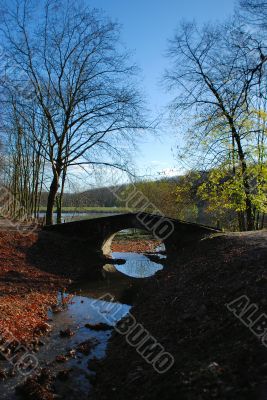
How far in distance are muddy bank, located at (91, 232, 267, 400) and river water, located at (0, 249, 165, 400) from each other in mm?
377

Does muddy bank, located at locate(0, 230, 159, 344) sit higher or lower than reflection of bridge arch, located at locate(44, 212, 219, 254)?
lower

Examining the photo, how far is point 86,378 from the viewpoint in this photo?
21.6 ft

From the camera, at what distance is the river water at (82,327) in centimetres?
639

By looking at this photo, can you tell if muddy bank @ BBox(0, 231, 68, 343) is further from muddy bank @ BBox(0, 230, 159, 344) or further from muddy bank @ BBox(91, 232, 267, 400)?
muddy bank @ BBox(91, 232, 267, 400)

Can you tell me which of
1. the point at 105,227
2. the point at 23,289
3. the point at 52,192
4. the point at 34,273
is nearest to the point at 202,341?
the point at 23,289

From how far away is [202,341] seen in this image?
241 inches

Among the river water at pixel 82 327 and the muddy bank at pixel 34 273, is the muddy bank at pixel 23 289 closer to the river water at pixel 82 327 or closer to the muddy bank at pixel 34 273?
the muddy bank at pixel 34 273

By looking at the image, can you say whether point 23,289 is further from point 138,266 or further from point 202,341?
point 138,266

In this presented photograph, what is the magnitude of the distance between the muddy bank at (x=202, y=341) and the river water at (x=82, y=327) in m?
0.38

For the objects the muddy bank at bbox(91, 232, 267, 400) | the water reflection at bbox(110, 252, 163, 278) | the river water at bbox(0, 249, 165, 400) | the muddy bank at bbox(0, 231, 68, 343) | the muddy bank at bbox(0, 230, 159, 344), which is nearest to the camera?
the muddy bank at bbox(91, 232, 267, 400)

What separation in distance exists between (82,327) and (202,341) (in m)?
4.35

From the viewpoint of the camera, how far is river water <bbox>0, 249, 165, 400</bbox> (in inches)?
251

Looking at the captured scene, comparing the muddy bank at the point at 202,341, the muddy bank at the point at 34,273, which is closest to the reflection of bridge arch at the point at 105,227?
the muddy bank at the point at 34,273

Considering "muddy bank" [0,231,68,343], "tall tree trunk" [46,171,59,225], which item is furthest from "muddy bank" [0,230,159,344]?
"tall tree trunk" [46,171,59,225]
